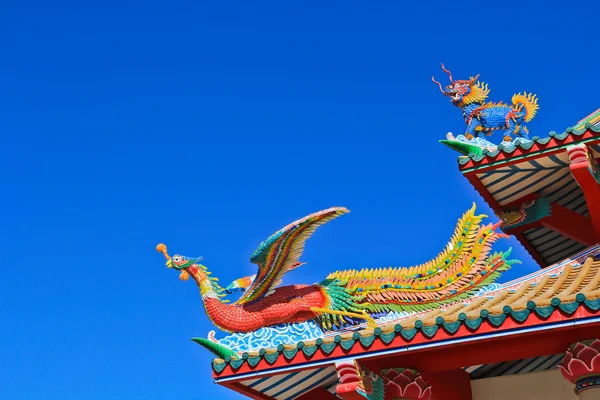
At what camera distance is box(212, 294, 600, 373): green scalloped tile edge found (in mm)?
5453

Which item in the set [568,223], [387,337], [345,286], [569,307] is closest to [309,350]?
[387,337]

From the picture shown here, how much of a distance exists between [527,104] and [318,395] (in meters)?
4.34

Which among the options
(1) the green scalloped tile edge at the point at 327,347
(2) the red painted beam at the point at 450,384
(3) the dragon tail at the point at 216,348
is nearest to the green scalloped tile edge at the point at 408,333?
(1) the green scalloped tile edge at the point at 327,347

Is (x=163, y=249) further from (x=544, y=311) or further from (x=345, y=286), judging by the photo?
(x=544, y=311)

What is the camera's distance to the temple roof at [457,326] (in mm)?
5492

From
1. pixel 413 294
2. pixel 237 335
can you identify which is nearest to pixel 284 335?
pixel 237 335

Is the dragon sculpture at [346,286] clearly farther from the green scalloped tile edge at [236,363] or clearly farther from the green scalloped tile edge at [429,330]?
the green scalloped tile edge at [429,330]

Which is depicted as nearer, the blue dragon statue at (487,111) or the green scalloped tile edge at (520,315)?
the green scalloped tile edge at (520,315)

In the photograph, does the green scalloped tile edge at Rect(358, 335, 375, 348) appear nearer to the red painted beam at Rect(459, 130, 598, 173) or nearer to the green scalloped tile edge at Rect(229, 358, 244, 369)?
the green scalloped tile edge at Rect(229, 358, 244, 369)

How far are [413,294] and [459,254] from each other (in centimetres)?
78

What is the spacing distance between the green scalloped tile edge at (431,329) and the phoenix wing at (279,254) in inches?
79.6

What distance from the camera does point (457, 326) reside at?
577 cm

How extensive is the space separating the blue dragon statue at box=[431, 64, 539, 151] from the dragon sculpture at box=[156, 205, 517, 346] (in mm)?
1052

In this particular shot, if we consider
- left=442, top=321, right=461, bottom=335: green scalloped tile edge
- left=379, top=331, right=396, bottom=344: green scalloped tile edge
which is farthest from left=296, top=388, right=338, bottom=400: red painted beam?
left=442, top=321, right=461, bottom=335: green scalloped tile edge
